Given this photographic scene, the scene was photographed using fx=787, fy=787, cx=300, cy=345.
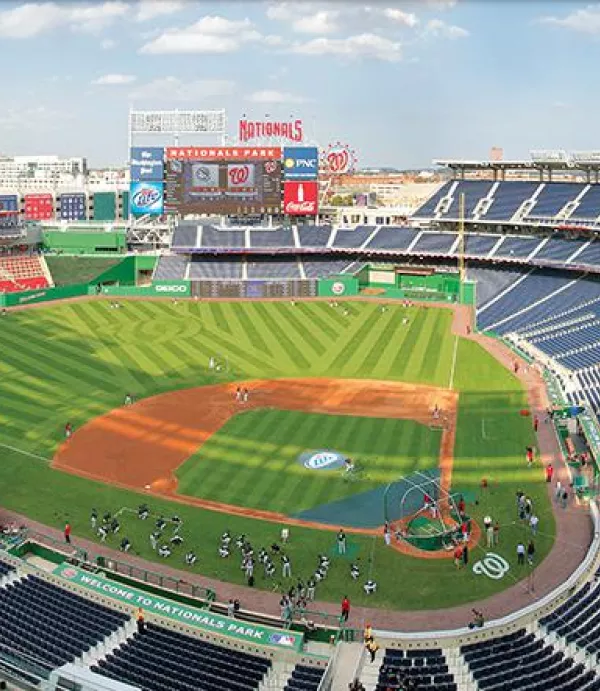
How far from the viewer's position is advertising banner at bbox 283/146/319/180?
8250 centimetres

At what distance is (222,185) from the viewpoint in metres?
82.7

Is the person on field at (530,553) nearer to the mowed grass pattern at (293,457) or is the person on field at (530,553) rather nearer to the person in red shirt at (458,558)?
the person in red shirt at (458,558)

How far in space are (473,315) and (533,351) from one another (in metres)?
15.4

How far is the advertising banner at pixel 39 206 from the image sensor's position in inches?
5837

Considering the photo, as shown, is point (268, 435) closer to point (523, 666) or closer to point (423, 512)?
point (423, 512)

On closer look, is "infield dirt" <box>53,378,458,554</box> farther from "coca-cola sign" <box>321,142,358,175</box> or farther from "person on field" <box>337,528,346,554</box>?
"coca-cola sign" <box>321,142,358,175</box>

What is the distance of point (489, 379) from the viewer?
50.9 metres

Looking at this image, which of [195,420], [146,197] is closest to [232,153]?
[146,197]

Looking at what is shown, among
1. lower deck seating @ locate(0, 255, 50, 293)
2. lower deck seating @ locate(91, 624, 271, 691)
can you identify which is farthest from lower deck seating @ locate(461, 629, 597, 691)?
lower deck seating @ locate(0, 255, 50, 293)

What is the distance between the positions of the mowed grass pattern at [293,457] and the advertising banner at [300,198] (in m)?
43.6

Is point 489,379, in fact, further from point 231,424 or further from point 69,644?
point 69,644

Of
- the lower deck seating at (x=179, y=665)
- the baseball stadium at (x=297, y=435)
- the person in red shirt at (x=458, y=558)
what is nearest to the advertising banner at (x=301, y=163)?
the baseball stadium at (x=297, y=435)

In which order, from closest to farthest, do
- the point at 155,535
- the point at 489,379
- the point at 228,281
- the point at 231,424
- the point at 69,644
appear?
the point at 69,644
the point at 155,535
the point at 231,424
the point at 489,379
the point at 228,281

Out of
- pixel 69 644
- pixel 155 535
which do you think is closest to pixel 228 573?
pixel 155 535
